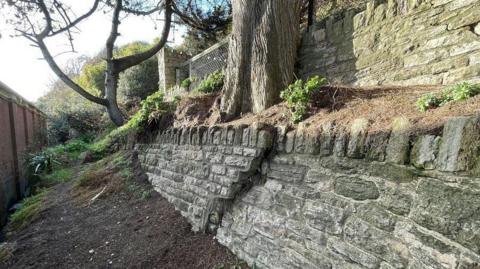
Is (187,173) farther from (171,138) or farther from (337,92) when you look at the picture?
(337,92)

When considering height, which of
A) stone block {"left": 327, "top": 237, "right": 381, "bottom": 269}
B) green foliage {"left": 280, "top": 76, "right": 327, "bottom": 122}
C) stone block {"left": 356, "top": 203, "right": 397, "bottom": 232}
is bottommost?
stone block {"left": 327, "top": 237, "right": 381, "bottom": 269}

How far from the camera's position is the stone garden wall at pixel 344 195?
4.90 feet

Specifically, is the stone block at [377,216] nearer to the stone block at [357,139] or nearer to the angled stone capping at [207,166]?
the stone block at [357,139]

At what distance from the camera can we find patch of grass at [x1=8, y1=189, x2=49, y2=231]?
4.62m

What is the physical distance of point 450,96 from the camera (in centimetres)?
203

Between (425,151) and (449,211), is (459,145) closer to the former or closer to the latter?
(425,151)

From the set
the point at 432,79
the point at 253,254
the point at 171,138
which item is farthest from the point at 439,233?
the point at 171,138

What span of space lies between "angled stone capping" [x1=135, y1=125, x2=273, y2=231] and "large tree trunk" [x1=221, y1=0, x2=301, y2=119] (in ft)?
2.08

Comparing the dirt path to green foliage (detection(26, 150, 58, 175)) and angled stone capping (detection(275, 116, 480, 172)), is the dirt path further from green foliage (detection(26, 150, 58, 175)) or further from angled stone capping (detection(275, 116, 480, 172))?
green foliage (detection(26, 150, 58, 175))

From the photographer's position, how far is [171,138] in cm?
468

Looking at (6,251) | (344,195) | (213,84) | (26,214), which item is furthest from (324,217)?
(26,214)

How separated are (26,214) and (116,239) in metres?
2.31

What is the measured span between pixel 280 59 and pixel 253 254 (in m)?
2.46

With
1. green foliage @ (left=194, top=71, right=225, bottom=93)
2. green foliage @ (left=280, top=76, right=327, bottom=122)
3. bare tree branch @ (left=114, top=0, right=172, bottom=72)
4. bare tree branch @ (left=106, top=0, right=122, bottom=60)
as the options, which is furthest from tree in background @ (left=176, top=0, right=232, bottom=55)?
green foliage @ (left=280, top=76, right=327, bottom=122)
